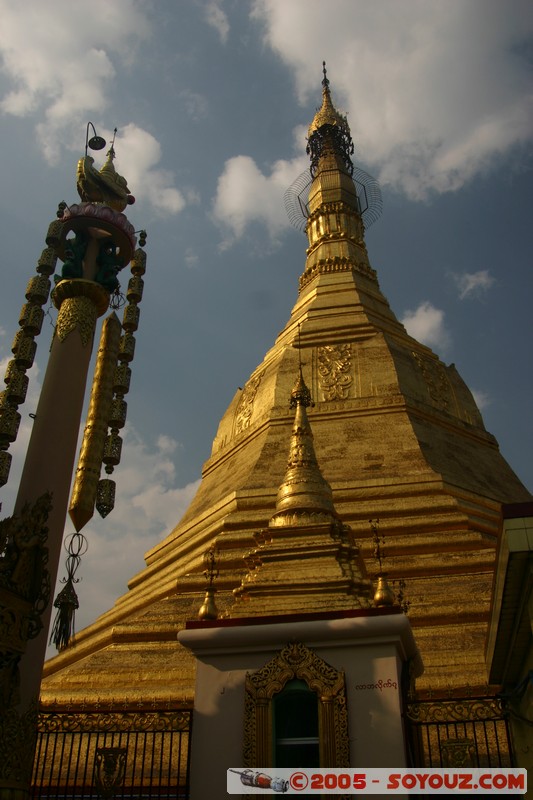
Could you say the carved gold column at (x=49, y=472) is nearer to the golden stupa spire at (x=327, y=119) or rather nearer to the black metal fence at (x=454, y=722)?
the black metal fence at (x=454, y=722)

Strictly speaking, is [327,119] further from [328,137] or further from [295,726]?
[295,726]

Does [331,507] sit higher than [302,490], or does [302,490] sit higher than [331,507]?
[302,490]

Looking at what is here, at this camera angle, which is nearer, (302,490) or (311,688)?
(311,688)

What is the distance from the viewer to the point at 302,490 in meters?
12.2

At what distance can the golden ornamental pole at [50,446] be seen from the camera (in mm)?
7105

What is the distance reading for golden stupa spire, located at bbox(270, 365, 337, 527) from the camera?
1175cm

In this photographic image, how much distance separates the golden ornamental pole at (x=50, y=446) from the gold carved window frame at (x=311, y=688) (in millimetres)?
2303

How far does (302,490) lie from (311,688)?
441cm

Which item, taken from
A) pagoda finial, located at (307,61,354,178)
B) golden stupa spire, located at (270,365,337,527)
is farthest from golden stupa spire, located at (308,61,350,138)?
golden stupa spire, located at (270,365,337,527)

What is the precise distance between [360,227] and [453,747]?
25543 millimetres

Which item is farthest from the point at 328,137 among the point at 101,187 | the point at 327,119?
the point at 101,187

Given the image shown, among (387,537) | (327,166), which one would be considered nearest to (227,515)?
(387,537)

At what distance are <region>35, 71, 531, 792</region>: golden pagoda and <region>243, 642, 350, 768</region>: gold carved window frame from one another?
107 cm

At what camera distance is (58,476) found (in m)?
8.35
